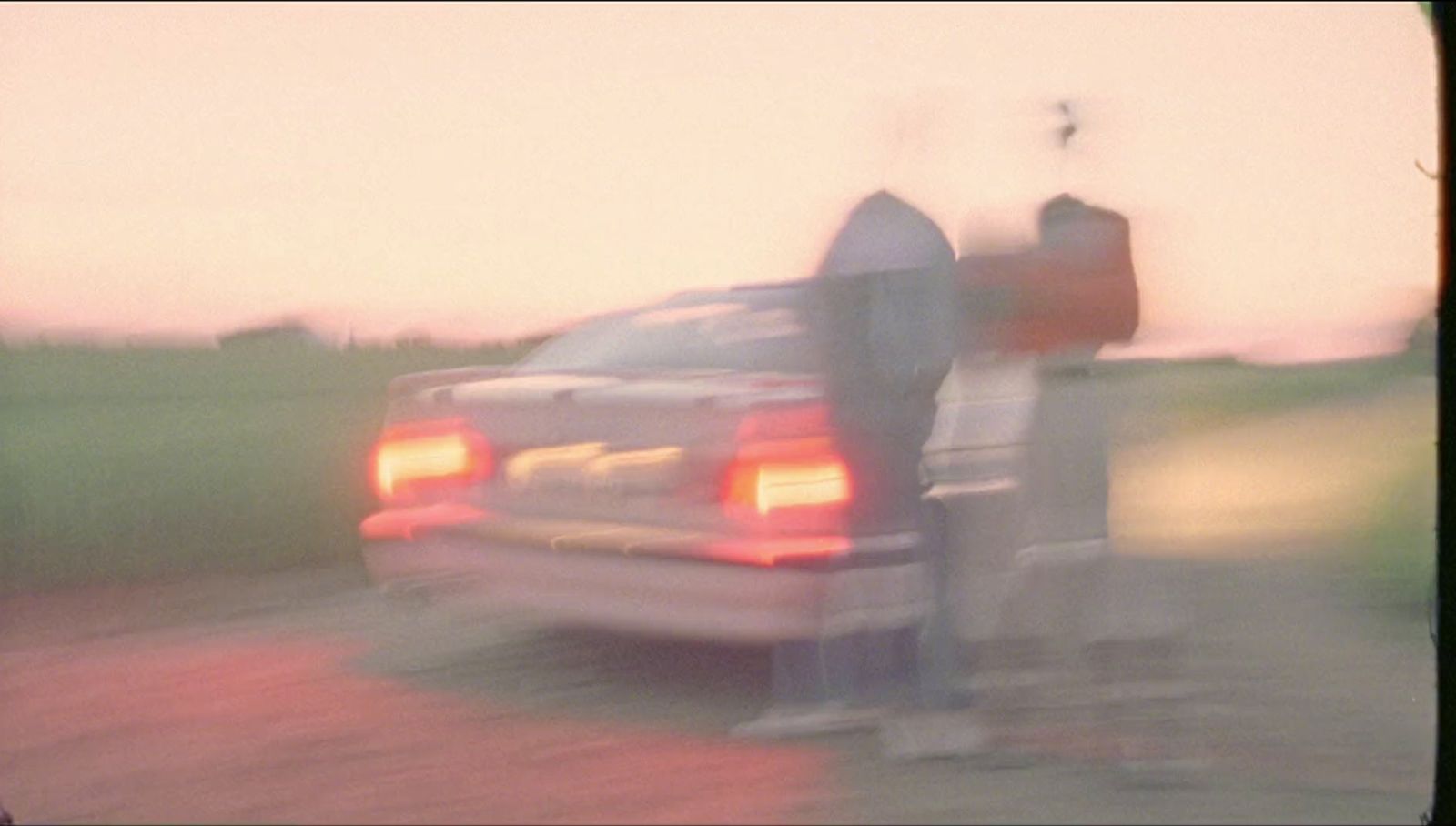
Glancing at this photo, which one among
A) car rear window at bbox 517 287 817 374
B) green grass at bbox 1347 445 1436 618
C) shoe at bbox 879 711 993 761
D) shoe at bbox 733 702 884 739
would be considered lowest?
green grass at bbox 1347 445 1436 618

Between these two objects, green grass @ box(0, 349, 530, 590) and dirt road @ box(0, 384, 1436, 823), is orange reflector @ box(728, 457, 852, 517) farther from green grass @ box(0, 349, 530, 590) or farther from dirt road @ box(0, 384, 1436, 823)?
green grass @ box(0, 349, 530, 590)

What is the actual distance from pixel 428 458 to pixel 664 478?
99cm

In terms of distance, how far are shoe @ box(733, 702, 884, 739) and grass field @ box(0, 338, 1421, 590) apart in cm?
149

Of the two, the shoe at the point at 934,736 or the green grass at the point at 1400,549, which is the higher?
the shoe at the point at 934,736

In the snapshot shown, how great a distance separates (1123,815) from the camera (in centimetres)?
407

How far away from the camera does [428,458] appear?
18.1 ft

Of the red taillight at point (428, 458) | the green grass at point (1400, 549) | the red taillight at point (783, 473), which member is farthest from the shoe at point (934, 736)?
the green grass at point (1400, 549)

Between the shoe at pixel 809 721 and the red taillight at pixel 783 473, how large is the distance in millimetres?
589

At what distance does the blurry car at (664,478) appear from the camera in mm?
4723

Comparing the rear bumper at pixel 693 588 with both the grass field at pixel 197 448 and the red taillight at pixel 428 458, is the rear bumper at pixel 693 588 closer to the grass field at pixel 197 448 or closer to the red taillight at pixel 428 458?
the red taillight at pixel 428 458

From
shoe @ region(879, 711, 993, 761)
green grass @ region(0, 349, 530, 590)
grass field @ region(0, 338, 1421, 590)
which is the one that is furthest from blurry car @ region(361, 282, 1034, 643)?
green grass @ region(0, 349, 530, 590)

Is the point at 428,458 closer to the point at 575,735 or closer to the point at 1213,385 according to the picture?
the point at 575,735

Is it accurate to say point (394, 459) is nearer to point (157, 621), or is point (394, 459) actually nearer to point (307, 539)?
point (157, 621)

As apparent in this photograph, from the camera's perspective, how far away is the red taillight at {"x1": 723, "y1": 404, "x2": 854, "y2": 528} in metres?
4.72
